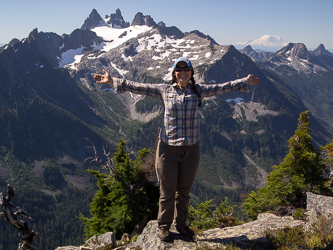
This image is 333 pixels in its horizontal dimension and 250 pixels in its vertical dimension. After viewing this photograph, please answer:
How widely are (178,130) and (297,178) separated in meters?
16.1

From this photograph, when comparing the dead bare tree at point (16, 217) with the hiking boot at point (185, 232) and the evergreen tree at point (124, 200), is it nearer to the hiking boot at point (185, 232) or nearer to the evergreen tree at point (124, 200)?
the hiking boot at point (185, 232)

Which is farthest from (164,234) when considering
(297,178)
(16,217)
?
(297,178)

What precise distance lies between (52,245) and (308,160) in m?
178

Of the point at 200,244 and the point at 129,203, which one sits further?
the point at 129,203

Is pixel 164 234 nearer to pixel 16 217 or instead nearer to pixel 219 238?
pixel 219 238

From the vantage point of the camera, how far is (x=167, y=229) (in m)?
8.99

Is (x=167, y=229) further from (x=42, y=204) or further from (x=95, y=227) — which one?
(x=42, y=204)

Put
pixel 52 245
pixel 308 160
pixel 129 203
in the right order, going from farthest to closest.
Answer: pixel 52 245 → pixel 308 160 → pixel 129 203

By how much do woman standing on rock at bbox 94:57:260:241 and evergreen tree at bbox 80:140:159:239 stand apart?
8683mm

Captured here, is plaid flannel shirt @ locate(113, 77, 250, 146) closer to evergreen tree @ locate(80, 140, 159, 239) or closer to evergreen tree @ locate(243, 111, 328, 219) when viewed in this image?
evergreen tree @ locate(80, 140, 159, 239)

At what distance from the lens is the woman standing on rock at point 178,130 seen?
779cm

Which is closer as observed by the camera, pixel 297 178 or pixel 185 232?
pixel 185 232

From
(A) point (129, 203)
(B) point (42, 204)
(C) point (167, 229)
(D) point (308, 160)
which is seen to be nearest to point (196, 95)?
(C) point (167, 229)

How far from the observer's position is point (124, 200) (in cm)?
1716
